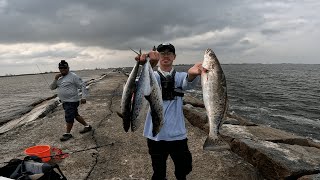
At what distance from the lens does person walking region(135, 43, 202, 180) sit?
3961 millimetres

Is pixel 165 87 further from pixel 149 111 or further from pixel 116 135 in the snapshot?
pixel 116 135

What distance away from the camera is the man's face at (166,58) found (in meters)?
3.98

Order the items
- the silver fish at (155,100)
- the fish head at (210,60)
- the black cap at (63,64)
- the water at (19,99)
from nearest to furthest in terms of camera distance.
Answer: the fish head at (210,60), the silver fish at (155,100), the black cap at (63,64), the water at (19,99)

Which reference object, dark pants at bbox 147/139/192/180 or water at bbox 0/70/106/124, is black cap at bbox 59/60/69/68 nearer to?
dark pants at bbox 147/139/192/180

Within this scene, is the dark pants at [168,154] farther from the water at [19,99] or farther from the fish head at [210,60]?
the water at [19,99]

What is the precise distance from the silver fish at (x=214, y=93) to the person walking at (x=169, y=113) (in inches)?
16.1

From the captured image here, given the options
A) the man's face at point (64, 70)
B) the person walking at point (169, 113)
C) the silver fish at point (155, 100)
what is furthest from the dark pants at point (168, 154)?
the man's face at point (64, 70)

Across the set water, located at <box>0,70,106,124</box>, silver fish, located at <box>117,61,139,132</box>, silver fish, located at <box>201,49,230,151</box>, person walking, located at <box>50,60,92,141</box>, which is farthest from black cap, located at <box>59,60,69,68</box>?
water, located at <box>0,70,106,124</box>

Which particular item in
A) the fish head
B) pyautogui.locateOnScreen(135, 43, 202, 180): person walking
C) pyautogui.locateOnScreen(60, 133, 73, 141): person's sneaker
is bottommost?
pyautogui.locateOnScreen(60, 133, 73, 141): person's sneaker

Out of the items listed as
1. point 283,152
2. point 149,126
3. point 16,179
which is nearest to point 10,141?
point 16,179

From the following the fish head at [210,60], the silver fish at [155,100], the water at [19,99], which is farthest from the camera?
the water at [19,99]

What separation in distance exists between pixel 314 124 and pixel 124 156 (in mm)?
14643

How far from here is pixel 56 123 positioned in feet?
34.7

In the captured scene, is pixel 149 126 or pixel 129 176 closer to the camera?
pixel 149 126
